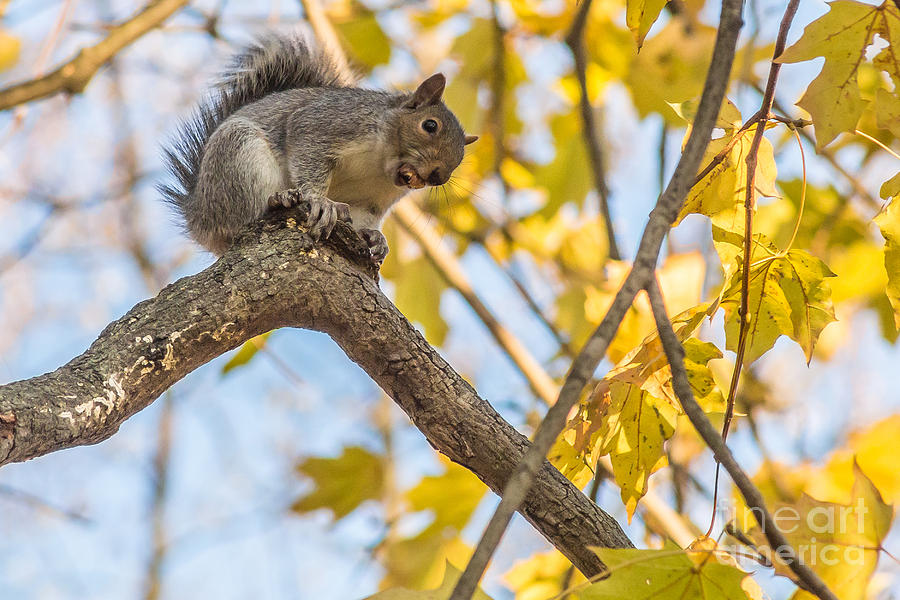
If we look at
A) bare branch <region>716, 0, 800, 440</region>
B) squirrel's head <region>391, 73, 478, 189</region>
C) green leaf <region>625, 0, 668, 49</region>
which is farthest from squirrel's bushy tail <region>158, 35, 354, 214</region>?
bare branch <region>716, 0, 800, 440</region>

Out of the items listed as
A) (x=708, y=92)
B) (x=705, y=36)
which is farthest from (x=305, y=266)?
(x=705, y=36)

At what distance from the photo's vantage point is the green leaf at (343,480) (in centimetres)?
251

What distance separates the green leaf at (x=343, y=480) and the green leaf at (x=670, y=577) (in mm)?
1501

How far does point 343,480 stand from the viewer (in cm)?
258

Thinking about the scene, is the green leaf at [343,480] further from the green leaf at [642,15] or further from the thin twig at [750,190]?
the green leaf at [642,15]

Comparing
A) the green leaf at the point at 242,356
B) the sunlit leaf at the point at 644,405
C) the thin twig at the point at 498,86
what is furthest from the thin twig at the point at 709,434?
the thin twig at the point at 498,86

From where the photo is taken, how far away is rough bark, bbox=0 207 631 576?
135 cm

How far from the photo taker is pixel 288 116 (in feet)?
8.10

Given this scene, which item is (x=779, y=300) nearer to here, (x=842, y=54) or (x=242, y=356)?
(x=842, y=54)

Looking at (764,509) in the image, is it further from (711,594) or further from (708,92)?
(708,92)

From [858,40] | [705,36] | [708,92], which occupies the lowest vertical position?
[708,92]

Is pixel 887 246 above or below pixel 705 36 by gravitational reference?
below

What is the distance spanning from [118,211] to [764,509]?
5.42 m

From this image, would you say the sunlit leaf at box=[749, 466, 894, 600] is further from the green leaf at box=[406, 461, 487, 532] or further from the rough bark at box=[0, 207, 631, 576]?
the green leaf at box=[406, 461, 487, 532]
